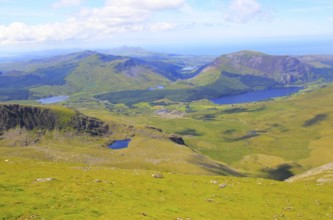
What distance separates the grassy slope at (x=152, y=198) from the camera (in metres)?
39.7

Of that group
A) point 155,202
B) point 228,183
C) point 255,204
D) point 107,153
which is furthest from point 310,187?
point 107,153

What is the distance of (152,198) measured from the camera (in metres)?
53.2

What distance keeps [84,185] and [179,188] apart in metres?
19.6

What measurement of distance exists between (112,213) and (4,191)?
17.2 metres

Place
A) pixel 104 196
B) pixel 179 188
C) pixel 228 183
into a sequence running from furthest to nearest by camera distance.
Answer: pixel 228 183 → pixel 179 188 → pixel 104 196

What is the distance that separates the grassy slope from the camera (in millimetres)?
39688

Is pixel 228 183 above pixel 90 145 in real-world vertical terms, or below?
above

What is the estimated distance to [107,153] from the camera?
561 feet

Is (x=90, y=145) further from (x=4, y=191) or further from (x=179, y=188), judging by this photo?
(x=4, y=191)

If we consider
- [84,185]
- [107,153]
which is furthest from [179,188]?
[107,153]

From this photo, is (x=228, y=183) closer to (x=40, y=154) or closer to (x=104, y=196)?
(x=104, y=196)

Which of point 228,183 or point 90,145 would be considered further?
point 90,145

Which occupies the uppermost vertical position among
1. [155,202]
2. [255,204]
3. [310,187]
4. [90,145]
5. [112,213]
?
[112,213]

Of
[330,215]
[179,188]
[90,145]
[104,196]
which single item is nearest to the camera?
[104,196]
